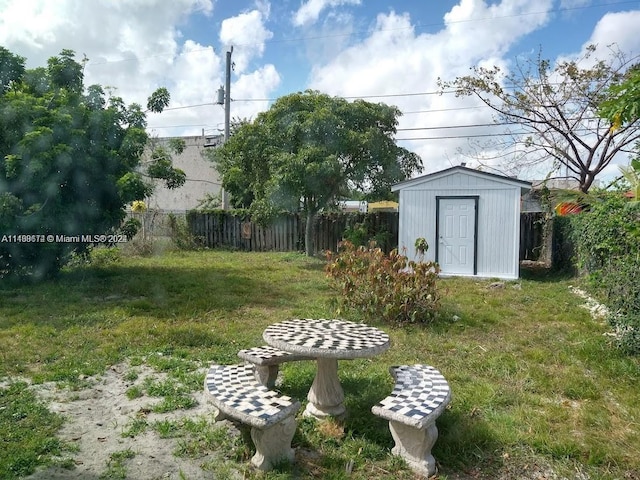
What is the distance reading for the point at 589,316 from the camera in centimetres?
605

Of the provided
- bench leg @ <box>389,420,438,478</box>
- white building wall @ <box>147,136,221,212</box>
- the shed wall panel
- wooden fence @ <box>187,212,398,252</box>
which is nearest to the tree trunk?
wooden fence @ <box>187,212,398,252</box>

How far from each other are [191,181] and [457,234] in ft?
55.9

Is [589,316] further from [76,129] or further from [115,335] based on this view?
[76,129]

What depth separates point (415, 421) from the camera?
2.40m

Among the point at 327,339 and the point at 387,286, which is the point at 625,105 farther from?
the point at 387,286

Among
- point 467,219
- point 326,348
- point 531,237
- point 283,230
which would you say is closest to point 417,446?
point 326,348

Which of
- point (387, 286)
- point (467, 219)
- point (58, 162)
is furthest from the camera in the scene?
point (467, 219)

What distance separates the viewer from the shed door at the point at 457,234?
990 cm

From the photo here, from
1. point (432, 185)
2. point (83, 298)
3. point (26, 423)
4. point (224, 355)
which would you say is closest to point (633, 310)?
point (224, 355)

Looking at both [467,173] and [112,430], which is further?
[467,173]

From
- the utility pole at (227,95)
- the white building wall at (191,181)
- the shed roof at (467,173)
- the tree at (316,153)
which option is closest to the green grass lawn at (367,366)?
the shed roof at (467,173)

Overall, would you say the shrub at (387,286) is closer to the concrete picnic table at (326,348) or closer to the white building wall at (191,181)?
the concrete picnic table at (326,348)

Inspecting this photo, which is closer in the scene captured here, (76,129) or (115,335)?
(115,335)

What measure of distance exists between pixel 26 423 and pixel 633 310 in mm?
5001
